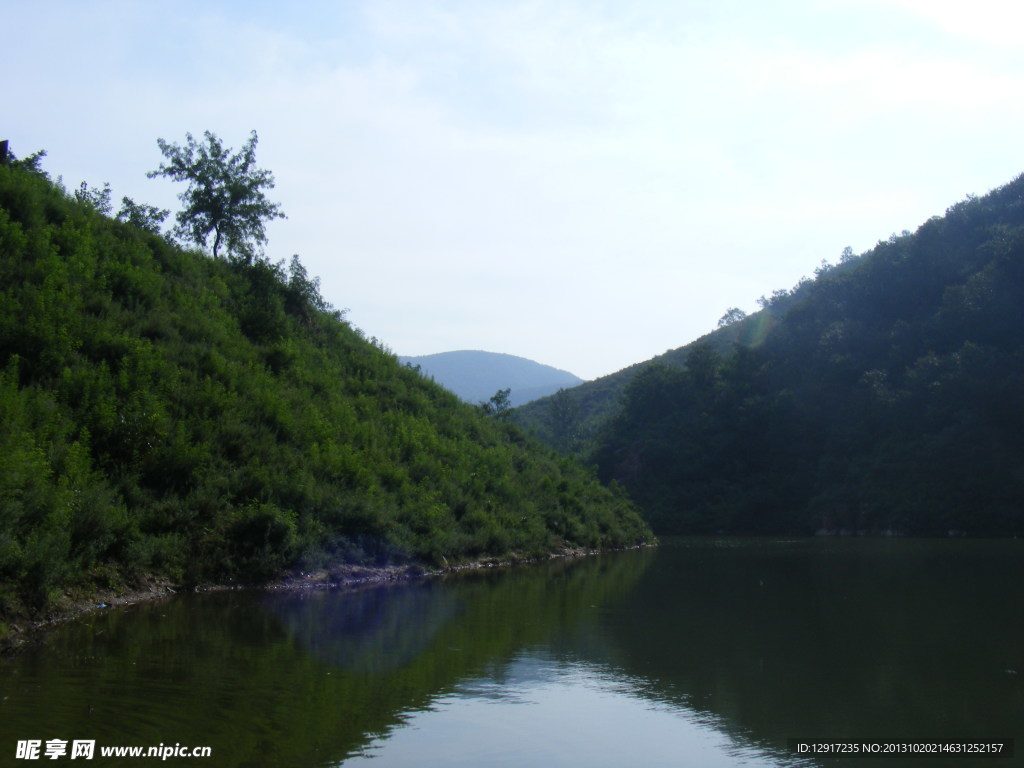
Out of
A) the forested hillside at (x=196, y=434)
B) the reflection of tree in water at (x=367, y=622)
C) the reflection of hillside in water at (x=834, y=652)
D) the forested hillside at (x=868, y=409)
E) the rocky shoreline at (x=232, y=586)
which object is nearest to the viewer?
the reflection of hillside in water at (x=834, y=652)

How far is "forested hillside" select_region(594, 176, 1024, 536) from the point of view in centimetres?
6203

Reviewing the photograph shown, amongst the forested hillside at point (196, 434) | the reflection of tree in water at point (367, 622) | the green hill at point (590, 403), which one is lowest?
the reflection of tree in water at point (367, 622)

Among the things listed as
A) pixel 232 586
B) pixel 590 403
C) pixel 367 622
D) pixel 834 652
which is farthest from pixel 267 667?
pixel 590 403

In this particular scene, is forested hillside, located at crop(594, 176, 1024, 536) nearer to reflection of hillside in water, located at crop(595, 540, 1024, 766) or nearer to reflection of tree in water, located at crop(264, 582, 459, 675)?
reflection of hillside in water, located at crop(595, 540, 1024, 766)

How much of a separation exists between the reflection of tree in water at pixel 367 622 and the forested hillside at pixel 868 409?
50414 millimetres

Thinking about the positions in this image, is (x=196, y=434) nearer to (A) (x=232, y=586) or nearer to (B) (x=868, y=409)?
(A) (x=232, y=586)

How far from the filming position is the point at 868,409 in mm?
71625

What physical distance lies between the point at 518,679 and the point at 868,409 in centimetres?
6648

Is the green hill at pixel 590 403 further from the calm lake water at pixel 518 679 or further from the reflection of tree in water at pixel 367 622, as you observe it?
the calm lake water at pixel 518 679

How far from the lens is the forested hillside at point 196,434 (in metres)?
18.2

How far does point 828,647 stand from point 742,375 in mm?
70740

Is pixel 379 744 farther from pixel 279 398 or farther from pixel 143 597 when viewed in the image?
pixel 279 398

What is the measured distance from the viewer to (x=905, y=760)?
8.52 meters

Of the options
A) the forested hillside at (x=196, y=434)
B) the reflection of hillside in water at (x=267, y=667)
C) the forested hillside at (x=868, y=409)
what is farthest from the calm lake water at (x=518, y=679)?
the forested hillside at (x=868, y=409)
